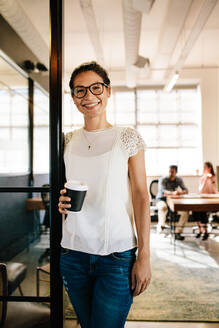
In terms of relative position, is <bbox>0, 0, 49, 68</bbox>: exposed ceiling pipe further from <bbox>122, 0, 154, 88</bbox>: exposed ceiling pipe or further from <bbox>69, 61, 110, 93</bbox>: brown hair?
<bbox>122, 0, 154, 88</bbox>: exposed ceiling pipe

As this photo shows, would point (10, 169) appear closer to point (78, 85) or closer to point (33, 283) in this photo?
Result: point (33, 283)

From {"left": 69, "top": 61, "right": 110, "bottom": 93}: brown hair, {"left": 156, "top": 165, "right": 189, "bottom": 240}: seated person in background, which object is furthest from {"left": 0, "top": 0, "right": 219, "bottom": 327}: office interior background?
{"left": 156, "top": 165, "right": 189, "bottom": 240}: seated person in background

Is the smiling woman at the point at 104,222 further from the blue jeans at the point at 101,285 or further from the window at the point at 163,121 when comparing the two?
the window at the point at 163,121

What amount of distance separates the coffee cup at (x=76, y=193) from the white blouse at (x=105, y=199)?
3.0 inches

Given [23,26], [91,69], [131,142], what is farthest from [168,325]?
[23,26]

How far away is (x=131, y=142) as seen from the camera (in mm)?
1056

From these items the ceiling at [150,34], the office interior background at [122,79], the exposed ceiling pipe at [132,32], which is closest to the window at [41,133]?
the office interior background at [122,79]

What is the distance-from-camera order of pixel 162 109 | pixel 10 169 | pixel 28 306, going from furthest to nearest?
pixel 162 109, pixel 10 169, pixel 28 306

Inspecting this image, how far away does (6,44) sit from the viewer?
2602 mm

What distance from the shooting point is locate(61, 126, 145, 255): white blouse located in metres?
1.02

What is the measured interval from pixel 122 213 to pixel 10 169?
3.18 feet

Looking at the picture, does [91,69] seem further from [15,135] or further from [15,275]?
[15,275]

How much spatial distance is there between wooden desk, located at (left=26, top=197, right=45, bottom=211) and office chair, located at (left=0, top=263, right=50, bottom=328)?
0.47 meters

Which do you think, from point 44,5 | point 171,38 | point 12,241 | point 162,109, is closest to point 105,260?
point 12,241
